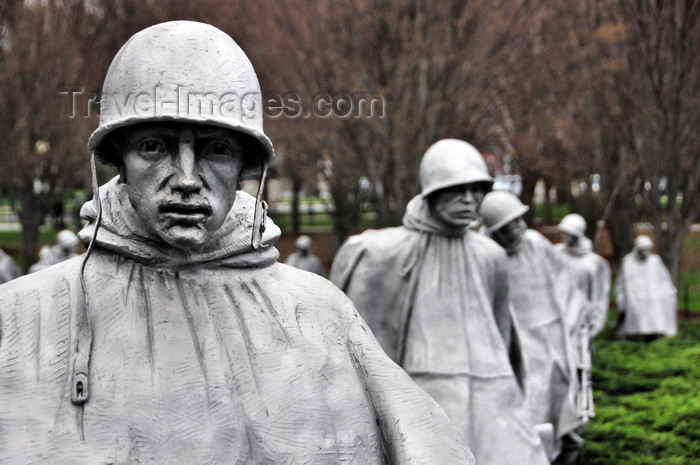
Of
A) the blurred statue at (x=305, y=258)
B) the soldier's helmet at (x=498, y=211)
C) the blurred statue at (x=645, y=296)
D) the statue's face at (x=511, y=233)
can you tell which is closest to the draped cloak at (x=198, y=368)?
the soldier's helmet at (x=498, y=211)

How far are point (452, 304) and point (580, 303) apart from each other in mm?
7659

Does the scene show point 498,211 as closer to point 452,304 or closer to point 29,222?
point 452,304

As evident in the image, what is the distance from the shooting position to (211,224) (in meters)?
3.22

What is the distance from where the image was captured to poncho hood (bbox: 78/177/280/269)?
129 inches

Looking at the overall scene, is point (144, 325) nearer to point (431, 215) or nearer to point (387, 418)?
point (387, 418)

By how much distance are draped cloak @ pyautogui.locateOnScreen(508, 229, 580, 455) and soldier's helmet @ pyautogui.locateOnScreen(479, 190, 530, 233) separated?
43 cm

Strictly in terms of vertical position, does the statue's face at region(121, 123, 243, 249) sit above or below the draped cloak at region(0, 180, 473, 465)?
above

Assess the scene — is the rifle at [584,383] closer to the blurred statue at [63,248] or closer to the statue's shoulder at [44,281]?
the blurred statue at [63,248]

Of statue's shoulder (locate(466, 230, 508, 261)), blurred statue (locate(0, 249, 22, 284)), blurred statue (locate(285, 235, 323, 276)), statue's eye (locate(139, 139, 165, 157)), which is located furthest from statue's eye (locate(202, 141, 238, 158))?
blurred statue (locate(285, 235, 323, 276))

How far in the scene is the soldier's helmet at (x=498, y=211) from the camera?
13.2 metres

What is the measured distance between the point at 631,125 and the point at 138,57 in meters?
21.8

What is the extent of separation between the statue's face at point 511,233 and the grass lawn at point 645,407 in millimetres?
2145

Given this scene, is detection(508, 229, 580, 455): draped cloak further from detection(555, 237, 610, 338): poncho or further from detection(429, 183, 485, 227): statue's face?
detection(429, 183, 485, 227): statue's face

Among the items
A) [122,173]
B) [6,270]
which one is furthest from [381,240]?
[6,270]
